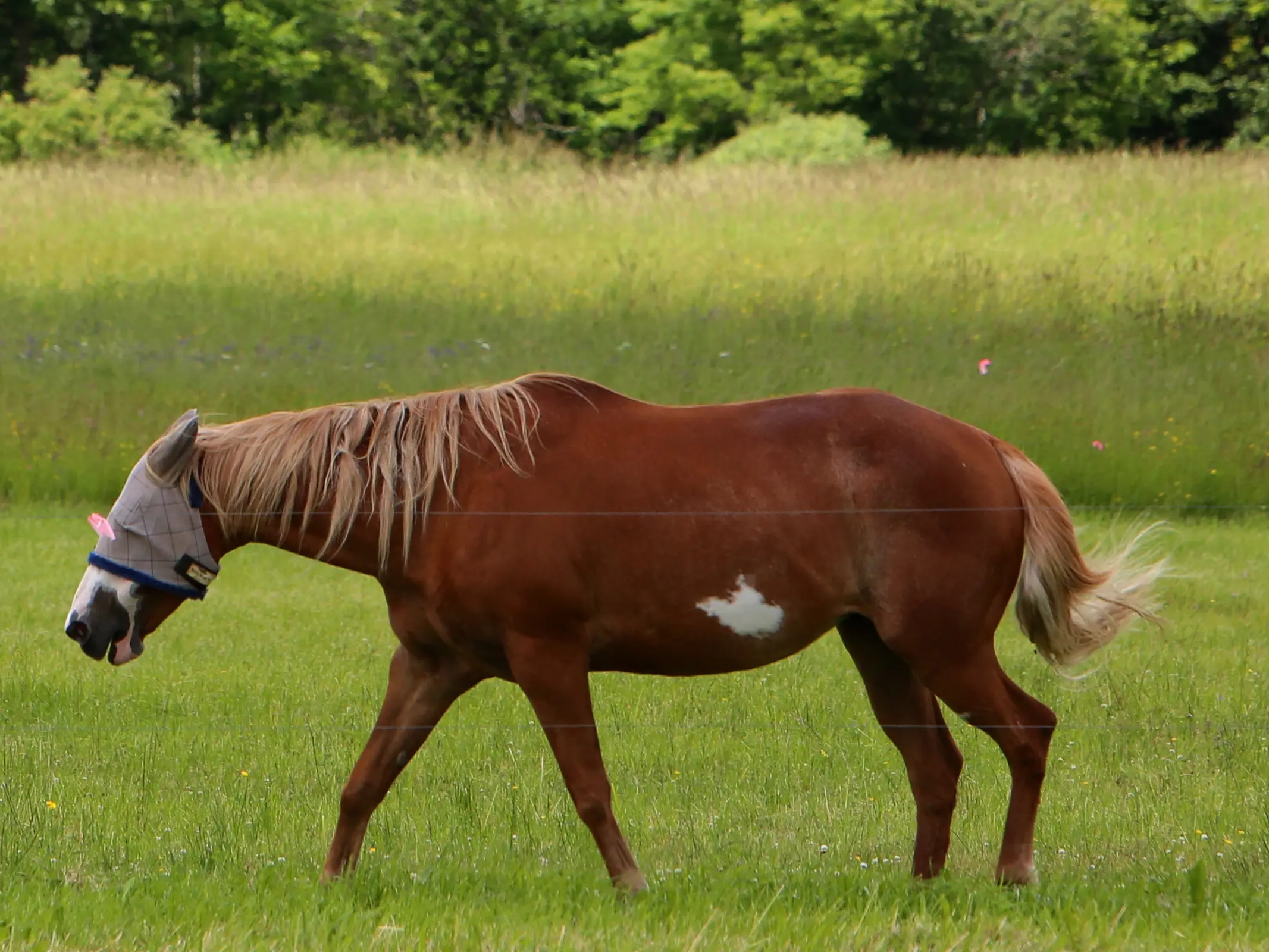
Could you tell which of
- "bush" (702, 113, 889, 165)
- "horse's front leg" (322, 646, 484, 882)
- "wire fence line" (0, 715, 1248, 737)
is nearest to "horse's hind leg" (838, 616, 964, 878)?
"horse's front leg" (322, 646, 484, 882)

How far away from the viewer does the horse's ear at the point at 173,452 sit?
545 centimetres

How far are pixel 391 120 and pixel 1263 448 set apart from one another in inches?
1120

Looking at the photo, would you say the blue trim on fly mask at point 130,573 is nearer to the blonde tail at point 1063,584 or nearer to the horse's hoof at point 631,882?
the horse's hoof at point 631,882

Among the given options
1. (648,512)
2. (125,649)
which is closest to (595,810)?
(648,512)

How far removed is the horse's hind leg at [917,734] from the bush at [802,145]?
23.2m

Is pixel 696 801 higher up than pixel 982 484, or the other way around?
pixel 982 484

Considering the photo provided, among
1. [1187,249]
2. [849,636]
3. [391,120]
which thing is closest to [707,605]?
[849,636]

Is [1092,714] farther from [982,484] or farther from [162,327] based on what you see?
[162,327]

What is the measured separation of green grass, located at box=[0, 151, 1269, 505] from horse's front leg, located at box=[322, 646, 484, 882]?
10.00 m

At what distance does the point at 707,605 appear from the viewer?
18.1 feet

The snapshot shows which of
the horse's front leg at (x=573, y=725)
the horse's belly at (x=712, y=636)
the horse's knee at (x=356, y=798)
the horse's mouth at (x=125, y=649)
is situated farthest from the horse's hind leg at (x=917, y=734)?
the horse's mouth at (x=125, y=649)

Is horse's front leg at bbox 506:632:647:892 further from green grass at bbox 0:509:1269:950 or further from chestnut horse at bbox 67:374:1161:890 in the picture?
green grass at bbox 0:509:1269:950

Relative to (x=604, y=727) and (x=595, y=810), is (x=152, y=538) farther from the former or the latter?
(x=604, y=727)

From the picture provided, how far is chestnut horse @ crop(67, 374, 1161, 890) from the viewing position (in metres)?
5.44
